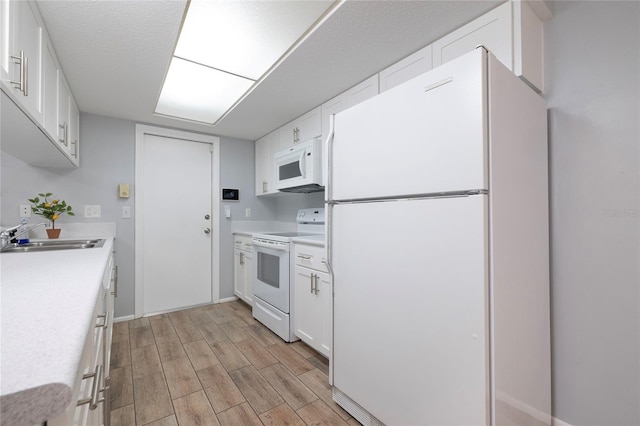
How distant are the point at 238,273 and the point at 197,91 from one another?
209 centimetres

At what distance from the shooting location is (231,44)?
1.80m

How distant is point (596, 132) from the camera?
135 centimetres

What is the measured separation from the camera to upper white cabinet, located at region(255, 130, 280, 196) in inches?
134

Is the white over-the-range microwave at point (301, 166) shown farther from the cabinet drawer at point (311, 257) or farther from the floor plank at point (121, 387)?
the floor plank at point (121, 387)

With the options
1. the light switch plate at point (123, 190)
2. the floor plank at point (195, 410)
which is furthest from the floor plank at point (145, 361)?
the light switch plate at point (123, 190)

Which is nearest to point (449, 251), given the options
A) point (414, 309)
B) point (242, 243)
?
point (414, 309)

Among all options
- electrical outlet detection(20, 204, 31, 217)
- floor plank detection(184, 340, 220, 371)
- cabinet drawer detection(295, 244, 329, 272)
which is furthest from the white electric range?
electrical outlet detection(20, 204, 31, 217)

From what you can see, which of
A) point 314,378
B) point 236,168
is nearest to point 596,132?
point 314,378

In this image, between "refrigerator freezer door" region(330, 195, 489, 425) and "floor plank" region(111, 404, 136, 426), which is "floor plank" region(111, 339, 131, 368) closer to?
"floor plank" region(111, 404, 136, 426)

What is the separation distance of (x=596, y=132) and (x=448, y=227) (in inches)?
36.9

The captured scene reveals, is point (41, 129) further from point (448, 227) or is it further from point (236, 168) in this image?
point (236, 168)

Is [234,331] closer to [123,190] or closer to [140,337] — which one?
[140,337]

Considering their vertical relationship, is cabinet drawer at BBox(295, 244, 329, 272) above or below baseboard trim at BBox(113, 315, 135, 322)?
above

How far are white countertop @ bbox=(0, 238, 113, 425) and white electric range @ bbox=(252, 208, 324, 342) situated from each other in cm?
157
